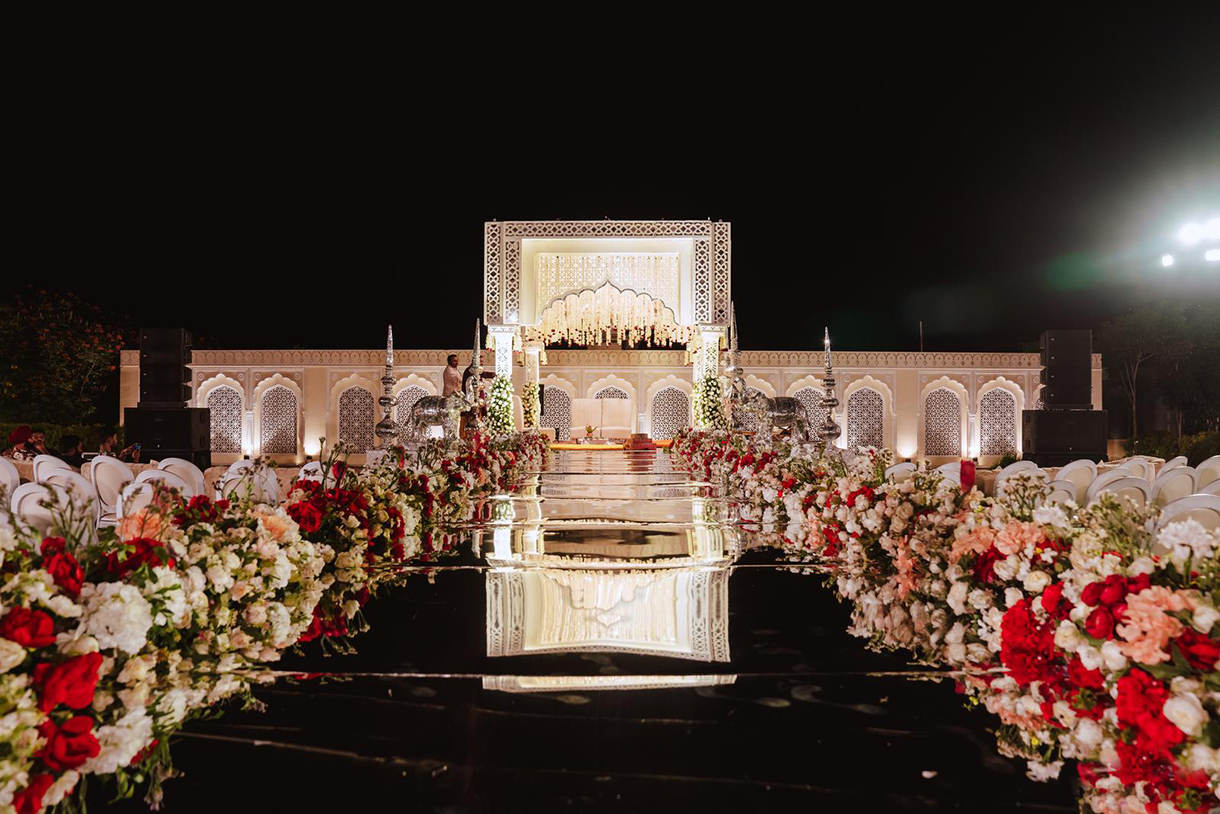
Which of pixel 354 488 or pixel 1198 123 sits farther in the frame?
pixel 1198 123

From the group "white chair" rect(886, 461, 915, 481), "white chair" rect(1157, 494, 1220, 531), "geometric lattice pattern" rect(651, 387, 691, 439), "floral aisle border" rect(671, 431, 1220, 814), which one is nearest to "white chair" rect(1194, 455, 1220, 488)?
"white chair" rect(886, 461, 915, 481)

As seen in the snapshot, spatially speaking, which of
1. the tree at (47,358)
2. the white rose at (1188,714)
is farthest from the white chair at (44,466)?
the tree at (47,358)

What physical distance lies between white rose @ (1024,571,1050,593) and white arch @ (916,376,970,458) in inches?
635

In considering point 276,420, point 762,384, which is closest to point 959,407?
point 762,384

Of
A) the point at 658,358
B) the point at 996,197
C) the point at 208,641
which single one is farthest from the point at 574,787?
the point at 996,197

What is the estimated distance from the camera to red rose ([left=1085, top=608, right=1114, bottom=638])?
1.24 metres

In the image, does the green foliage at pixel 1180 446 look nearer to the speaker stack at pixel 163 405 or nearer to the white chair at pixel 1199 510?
the white chair at pixel 1199 510

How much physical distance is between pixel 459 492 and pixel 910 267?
688 inches

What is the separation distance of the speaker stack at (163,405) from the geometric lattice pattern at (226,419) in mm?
4717

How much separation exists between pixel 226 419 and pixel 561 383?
302 inches

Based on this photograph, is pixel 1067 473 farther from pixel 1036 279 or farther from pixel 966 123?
pixel 1036 279

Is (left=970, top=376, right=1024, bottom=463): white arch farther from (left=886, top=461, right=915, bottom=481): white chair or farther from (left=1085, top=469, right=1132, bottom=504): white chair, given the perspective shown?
(left=886, top=461, right=915, bottom=481): white chair

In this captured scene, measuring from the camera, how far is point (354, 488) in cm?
290

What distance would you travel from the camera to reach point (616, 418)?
17703 millimetres
